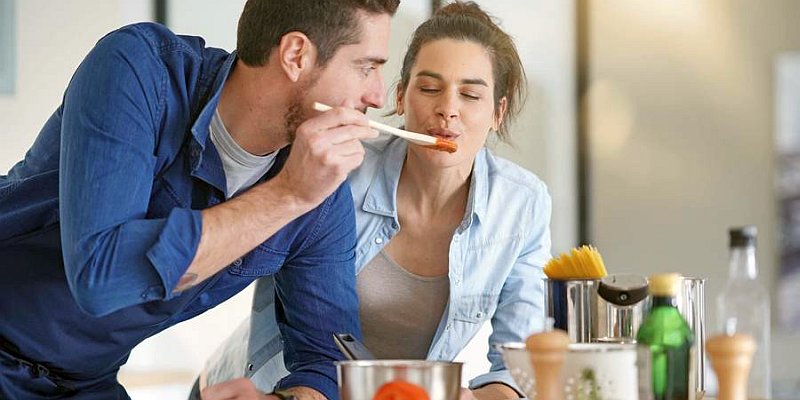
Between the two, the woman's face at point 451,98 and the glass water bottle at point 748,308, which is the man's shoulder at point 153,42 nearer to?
the woman's face at point 451,98

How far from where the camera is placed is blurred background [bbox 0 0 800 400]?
4.87m

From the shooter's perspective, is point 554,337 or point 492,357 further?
point 492,357

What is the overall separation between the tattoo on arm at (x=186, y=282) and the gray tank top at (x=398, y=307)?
2.07 feet

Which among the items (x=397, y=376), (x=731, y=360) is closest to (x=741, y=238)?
(x=731, y=360)

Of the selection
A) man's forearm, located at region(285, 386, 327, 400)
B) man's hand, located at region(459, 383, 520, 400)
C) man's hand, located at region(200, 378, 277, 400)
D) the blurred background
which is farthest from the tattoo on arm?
the blurred background

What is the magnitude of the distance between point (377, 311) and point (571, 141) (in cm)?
303

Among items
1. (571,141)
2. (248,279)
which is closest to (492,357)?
(248,279)

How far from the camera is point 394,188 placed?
7.73 ft

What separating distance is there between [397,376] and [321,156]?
481 mm

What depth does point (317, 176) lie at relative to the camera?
172cm

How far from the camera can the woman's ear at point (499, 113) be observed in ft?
8.17

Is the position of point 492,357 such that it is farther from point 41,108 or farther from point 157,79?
point 41,108

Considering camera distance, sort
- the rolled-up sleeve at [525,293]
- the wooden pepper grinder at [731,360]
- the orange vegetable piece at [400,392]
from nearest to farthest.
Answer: the orange vegetable piece at [400,392], the wooden pepper grinder at [731,360], the rolled-up sleeve at [525,293]

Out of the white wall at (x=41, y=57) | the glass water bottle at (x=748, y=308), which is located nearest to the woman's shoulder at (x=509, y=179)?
the glass water bottle at (x=748, y=308)
